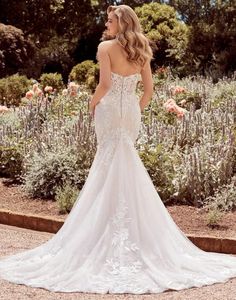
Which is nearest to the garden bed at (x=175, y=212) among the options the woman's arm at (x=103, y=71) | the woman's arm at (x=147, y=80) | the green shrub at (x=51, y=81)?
the woman's arm at (x=147, y=80)

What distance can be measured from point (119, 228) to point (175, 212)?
6.70ft

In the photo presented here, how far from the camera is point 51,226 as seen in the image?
765 cm

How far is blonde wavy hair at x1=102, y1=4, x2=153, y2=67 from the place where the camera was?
5641 mm

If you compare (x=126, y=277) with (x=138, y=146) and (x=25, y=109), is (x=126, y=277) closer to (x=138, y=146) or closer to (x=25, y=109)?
(x=138, y=146)

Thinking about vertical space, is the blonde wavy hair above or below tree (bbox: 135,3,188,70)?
below

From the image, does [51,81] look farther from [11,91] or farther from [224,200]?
[224,200]

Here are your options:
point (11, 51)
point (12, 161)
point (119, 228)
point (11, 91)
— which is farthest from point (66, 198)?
point (11, 51)

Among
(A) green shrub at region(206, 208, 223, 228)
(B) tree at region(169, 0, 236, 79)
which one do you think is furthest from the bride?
(B) tree at region(169, 0, 236, 79)

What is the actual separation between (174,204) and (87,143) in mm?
1450

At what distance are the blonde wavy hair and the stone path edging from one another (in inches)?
76.2

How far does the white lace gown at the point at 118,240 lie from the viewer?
551 centimetres

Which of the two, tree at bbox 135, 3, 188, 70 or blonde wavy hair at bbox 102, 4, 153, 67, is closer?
blonde wavy hair at bbox 102, 4, 153, 67

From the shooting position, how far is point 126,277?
5.47 meters

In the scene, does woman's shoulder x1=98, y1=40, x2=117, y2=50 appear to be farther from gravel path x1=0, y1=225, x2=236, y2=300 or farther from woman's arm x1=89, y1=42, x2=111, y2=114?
gravel path x1=0, y1=225, x2=236, y2=300
